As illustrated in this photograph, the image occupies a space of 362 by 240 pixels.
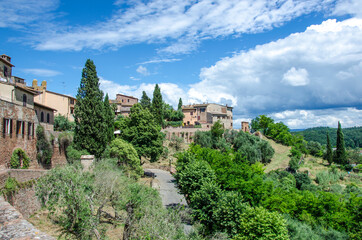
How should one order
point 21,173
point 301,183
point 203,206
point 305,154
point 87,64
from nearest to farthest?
point 21,173 < point 203,206 < point 87,64 < point 301,183 < point 305,154

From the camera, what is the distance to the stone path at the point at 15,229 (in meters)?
5.57

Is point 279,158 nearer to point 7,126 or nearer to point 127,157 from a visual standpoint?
point 127,157

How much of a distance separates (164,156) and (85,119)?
2329 centimetres

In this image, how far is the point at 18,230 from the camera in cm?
593

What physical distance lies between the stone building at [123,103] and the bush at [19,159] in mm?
47803

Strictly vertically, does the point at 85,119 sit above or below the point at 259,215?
above

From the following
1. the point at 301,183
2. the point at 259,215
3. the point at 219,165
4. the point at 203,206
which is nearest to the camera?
the point at 259,215

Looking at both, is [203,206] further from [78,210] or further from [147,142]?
[147,142]

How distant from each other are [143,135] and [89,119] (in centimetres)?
698

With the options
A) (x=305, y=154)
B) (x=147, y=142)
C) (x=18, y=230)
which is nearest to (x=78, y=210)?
(x=18, y=230)

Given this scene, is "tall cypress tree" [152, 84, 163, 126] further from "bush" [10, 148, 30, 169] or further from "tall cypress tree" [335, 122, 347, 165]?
"tall cypress tree" [335, 122, 347, 165]

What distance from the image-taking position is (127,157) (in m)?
28.2

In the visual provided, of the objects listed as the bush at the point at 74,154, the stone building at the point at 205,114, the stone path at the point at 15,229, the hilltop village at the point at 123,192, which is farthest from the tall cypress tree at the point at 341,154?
the stone path at the point at 15,229

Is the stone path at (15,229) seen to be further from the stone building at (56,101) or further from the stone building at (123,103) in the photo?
the stone building at (123,103)
